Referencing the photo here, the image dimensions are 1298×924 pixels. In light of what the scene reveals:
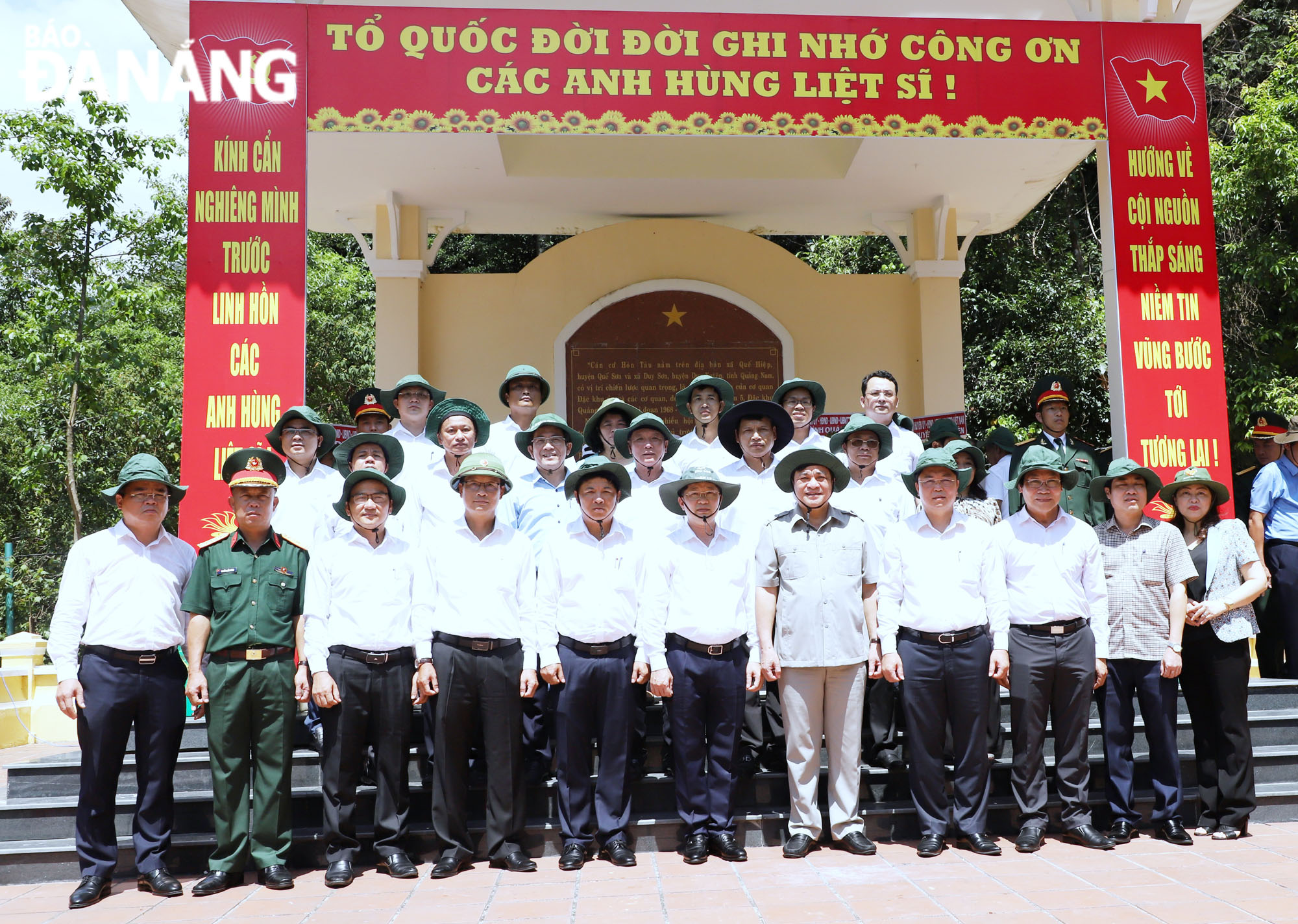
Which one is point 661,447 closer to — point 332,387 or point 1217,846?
point 1217,846

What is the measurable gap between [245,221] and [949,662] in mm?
4650

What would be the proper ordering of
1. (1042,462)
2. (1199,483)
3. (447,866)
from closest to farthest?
(447,866), (1042,462), (1199,483)

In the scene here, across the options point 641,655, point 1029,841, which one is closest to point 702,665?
point 641,655

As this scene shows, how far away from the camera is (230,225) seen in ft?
20.2

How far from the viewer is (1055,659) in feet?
14.7

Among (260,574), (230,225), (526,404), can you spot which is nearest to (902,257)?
(526,404)

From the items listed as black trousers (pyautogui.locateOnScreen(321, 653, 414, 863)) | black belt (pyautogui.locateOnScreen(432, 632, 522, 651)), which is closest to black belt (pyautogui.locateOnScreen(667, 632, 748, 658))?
black belt (pyautogui.locateOnScreen(432, 632, 522, 651))

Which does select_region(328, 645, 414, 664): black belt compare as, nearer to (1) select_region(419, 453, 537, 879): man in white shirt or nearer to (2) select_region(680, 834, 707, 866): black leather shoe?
(1) select_region(419, 453, 537, 879): man in white shirt

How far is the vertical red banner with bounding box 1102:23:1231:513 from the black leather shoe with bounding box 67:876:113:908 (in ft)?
19.5

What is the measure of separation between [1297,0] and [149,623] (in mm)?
15362

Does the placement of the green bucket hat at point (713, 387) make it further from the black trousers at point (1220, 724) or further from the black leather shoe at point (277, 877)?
the black leather shoe at point (277, 877)

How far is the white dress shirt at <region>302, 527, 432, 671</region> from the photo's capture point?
166 inches

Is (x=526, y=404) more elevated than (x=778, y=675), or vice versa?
(x=526, y=404)

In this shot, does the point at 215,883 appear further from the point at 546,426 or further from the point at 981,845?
the point at 981,845
